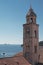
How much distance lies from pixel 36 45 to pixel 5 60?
10474mm

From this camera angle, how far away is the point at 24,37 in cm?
3925

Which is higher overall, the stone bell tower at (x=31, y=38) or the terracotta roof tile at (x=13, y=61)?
the stone bell tower at (x=31, y=38)

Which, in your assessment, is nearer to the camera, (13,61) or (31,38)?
(13,61)

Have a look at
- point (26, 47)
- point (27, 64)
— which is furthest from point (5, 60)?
point (26, 47)

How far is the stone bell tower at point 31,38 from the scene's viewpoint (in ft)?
126

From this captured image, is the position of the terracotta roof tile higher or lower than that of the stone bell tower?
lower

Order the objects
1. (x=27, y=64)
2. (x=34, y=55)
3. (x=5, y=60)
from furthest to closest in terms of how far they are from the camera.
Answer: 1. (x=34, y=55)
2. (x=27, y=64)
3. (x=5, y=60)

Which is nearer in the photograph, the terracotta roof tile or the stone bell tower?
the terracotta roof tile

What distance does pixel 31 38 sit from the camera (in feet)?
125

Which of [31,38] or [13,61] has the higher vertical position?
[31,38]

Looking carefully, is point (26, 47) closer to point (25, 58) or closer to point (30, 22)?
point (25, 58)

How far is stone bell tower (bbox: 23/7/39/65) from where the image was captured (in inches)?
1507

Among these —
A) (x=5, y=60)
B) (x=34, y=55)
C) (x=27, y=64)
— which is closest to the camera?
(x=5, y=60)

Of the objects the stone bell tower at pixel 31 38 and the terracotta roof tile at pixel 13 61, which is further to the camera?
the stone bell tower at pixel 31 38
